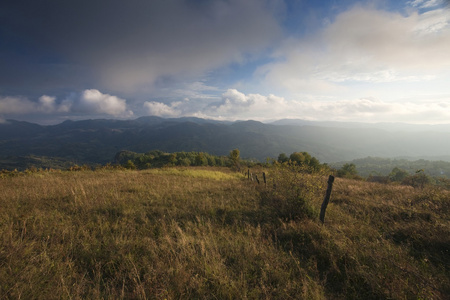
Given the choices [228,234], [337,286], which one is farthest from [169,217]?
[337,286]

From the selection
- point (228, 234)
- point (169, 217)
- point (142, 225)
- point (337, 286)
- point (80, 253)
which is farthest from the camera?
point (169, 217)

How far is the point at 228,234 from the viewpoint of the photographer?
16.9 ft

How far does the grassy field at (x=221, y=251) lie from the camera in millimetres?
3242

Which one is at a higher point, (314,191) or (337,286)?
(314,191)

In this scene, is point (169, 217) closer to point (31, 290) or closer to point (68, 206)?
point (31, 290)

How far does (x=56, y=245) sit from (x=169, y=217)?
3039 millimetres

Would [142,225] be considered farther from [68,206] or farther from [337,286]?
[337,286]

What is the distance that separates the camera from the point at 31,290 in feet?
9.82

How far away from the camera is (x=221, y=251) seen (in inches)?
173

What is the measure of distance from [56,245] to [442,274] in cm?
931

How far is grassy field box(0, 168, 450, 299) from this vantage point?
3242 millimetres

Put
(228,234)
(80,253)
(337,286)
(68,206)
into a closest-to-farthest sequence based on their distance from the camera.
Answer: (337,286)
(80,253)
(228,234)
(68,206)

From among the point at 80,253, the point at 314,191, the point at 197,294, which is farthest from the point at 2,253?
the point at 314,191

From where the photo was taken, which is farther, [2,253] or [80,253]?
[80,253]
